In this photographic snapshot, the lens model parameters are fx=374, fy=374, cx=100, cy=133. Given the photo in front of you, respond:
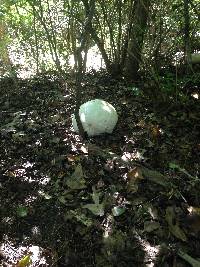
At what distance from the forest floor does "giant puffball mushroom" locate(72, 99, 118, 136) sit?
0.13 metres

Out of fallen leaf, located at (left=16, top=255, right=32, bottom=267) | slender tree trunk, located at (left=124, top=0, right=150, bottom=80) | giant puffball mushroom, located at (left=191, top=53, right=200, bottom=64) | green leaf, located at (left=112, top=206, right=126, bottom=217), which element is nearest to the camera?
fallen leaf, located at (left=16, top=255, right=32, bottom=267)

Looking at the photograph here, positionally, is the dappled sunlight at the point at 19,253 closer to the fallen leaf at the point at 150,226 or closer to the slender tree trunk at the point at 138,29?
the fallen leaf at the point at 150,226

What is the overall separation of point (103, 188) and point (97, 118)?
0.97m

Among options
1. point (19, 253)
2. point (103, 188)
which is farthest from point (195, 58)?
point (19, 253)

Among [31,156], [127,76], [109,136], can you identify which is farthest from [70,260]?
[127,76]

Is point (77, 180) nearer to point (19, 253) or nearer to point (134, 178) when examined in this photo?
point (134, 178)

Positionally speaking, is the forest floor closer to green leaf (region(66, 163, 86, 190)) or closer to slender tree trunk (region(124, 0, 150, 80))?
green leaf (region(66, 163, 86, 190))

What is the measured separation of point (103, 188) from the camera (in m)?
3.70

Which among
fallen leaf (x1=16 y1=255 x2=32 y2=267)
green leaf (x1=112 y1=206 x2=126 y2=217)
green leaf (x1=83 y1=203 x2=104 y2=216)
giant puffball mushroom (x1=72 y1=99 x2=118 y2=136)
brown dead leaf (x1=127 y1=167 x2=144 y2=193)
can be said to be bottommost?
fallen leaf (x1=16 y1=255 x2=32 y2=267)

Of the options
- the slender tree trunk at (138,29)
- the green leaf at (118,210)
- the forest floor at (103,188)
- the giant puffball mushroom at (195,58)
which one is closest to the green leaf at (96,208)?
the forest floor at (103,188)

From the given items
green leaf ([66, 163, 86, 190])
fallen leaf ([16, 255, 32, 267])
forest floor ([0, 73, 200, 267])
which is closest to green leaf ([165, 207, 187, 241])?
forest floor ([0, 73, 200, 267])

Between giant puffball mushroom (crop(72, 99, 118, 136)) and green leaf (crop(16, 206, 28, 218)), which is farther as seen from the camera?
giant puffball mushroom (crop(72, 99, 118, 136))

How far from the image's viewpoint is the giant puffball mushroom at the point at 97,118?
4363 mm

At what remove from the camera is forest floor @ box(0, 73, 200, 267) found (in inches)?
122
